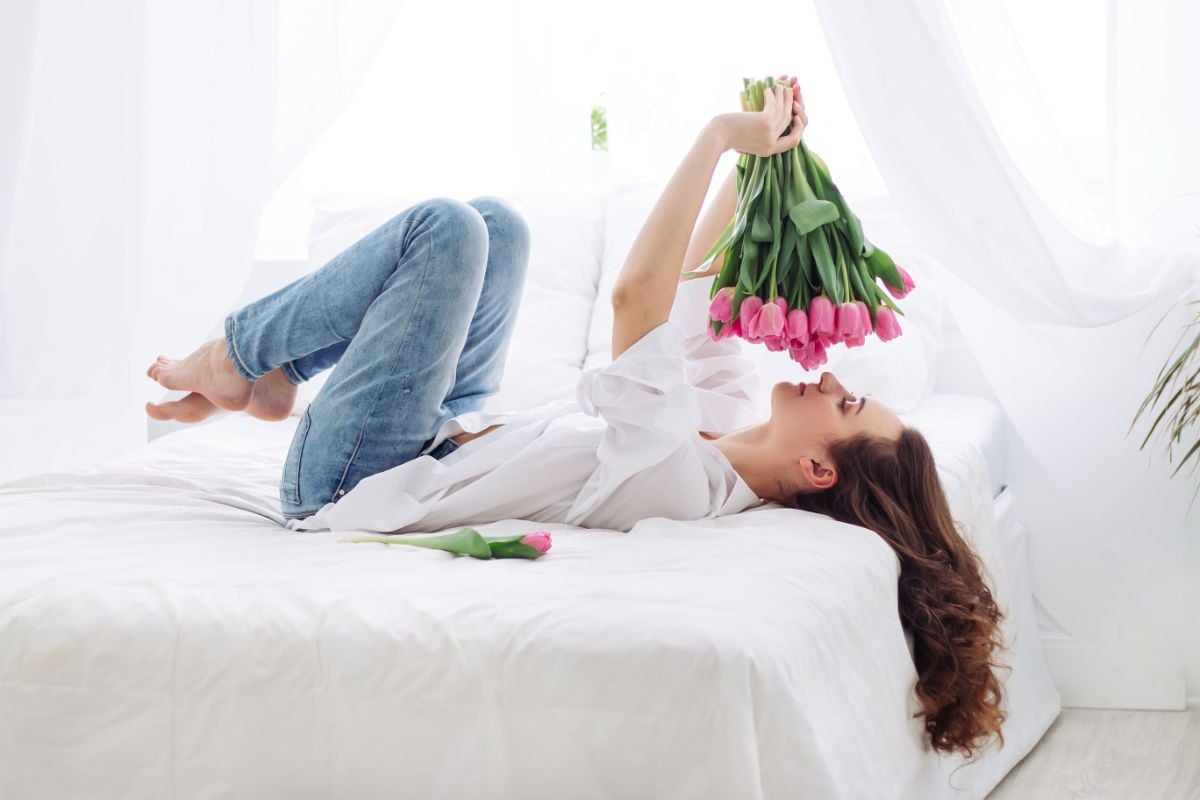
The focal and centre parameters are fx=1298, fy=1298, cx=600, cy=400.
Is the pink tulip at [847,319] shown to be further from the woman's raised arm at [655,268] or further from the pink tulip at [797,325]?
the woman's raised arm at [655,268]

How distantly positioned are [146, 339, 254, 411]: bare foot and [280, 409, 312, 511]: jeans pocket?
0.44ft

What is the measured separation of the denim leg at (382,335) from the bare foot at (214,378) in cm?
8

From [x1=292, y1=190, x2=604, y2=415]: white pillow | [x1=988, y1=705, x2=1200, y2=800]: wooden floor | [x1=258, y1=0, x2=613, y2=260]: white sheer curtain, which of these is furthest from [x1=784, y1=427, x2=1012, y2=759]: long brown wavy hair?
[x1=258, y1=0, x2=613, y2=260]: white sheer curtain

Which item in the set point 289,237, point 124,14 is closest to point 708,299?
point 124,14

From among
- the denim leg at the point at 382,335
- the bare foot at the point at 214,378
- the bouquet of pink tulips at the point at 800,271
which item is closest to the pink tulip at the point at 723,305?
the bouquet of pink tulips at the point at 800,271

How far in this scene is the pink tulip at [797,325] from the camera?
1670 millimetres

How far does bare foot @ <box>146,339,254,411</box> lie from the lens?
6.56 feet

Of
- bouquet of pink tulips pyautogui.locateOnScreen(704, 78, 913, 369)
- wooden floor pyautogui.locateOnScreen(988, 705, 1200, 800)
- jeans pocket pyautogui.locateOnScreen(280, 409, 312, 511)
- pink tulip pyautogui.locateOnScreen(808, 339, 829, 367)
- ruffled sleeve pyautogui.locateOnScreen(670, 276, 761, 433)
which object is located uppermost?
bouquet of pink tulips pyautogui.locateOnScreen(704, 78, 913, 369)

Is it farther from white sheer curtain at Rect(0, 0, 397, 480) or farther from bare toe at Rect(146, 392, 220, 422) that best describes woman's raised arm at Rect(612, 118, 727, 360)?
white sheer curtain at Rect(0, 0, 397, 480)

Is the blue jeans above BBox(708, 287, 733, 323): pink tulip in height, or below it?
below

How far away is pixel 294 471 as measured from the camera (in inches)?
75.8

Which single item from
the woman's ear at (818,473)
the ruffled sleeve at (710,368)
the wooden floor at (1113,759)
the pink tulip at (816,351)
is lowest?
the wooden floor at (1113,759)

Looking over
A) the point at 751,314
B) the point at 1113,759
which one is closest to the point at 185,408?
the point at 751,314

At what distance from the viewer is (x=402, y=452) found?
6.29 ft
